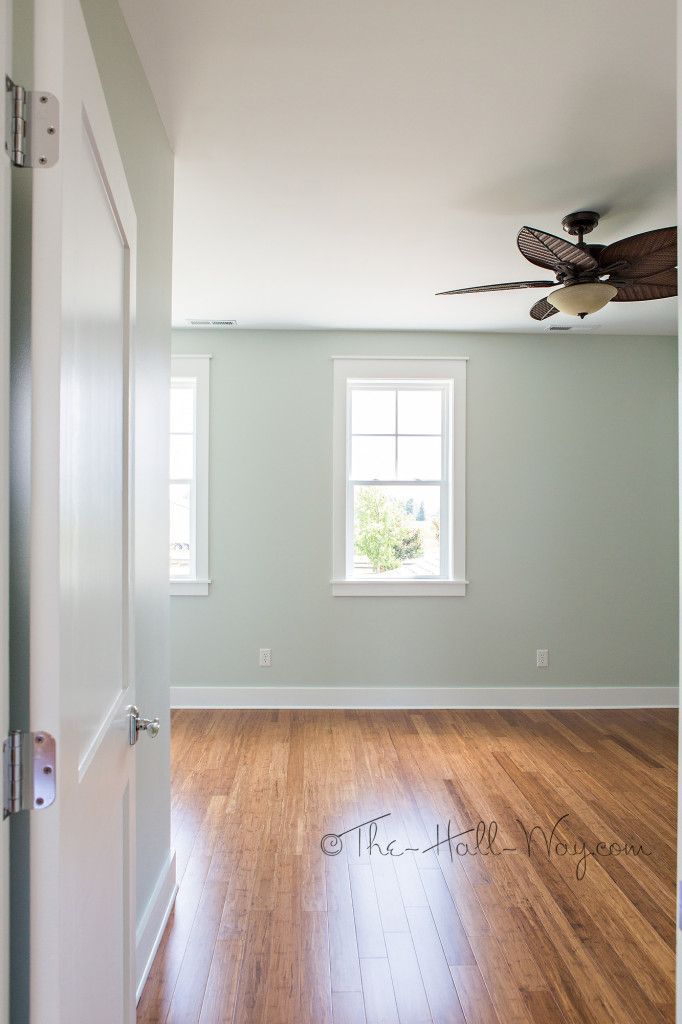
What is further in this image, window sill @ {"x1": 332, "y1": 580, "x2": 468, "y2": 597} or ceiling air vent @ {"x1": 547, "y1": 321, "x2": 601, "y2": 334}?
window sill @ {"x1": 332, "y1": 580, "x2": 468, "y2": 597}

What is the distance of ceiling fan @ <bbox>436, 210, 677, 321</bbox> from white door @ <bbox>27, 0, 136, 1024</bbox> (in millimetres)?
1591

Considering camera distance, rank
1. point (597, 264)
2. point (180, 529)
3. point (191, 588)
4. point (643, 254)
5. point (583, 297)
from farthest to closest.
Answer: point (180, 529) → point (191, 588) → point (583, 297) → point (597, 264) → point (643, 254)

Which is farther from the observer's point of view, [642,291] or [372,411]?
[372,411]

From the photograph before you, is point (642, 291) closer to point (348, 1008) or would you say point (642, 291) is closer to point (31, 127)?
point (31, 127)

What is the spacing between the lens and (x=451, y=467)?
4980 millimetres

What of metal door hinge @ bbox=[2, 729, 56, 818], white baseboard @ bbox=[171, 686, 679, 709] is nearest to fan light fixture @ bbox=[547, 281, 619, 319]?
Answer: metal door hinge @ bbox=[2, 729, 56, 818]

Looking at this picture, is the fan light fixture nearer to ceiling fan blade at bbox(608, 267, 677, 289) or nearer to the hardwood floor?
ceiling fan blade at bbox(608, 267, 677, 289)

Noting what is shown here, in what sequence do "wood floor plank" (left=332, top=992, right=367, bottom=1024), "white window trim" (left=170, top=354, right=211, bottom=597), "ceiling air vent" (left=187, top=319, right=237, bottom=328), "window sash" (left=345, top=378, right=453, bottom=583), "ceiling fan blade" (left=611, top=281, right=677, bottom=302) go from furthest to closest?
"window sash" (left=345, top=378, right=453, bottom=583) < "white window trim" (left=170, top=354, right=211, bottom=597) < "ceiling air vent" (left=187, top=319, right=237, bottom=328) < "ceiling fan blade" (left=611, top=281, right=677, bottom=302) < "wood floor plank" (left=332, top=992, right=367, bottom=1024)

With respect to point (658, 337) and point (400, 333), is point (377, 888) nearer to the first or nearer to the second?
point (400, 333)

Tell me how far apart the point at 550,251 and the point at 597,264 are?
0.22 meters

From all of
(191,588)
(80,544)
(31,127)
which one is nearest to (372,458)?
(191,588)

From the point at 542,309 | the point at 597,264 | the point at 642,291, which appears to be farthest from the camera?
the point at 542,309

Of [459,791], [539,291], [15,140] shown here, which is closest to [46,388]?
[15,140]

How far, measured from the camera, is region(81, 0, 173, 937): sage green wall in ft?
6.14
